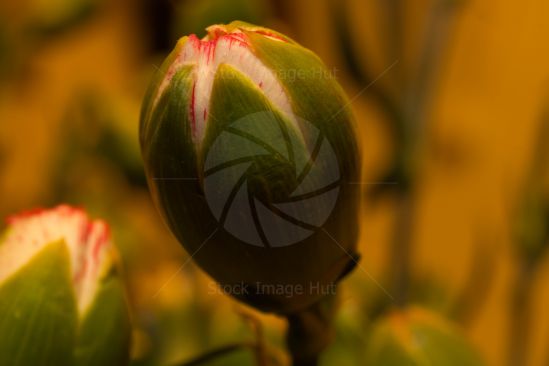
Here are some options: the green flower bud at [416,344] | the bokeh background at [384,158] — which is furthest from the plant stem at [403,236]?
the green flower bud at [416,344]

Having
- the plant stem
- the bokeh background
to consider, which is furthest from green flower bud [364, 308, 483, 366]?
the plant stem

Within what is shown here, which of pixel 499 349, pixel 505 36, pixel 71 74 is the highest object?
pixel 505 36

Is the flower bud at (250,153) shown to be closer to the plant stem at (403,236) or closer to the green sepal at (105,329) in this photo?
the green sepal at (105,329)

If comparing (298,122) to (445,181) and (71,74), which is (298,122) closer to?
(445,181)

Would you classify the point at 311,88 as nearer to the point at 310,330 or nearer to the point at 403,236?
the point at 310,330

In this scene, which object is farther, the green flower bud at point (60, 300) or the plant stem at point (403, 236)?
the plant stem at point (403, 236)

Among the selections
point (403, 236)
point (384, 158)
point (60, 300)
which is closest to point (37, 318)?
point (60, 300)

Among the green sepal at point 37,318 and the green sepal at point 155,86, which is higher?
the green sepal at point 155,86

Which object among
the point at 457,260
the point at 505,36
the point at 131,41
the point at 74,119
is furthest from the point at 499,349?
the point at 131,41
